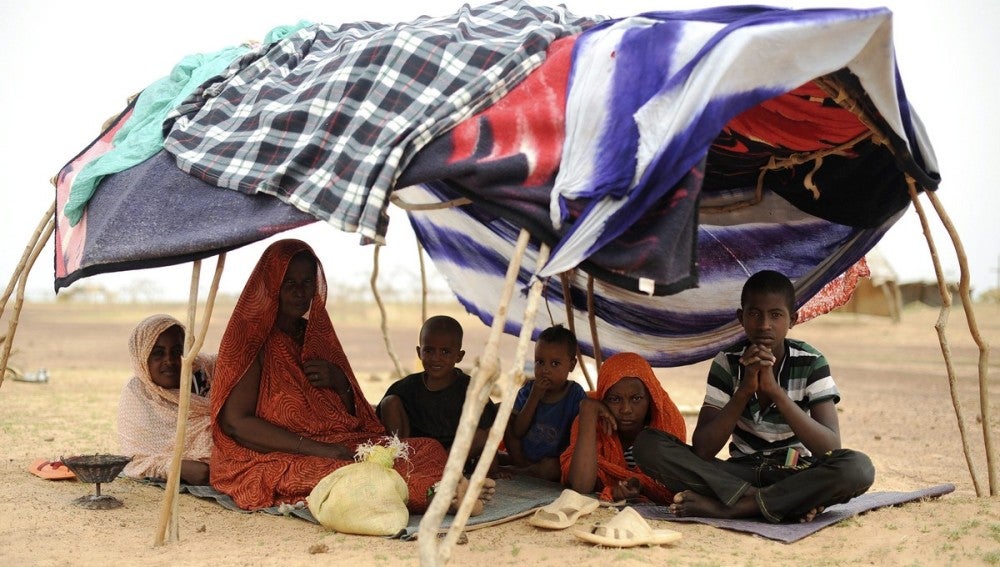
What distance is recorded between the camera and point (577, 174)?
3609 mm

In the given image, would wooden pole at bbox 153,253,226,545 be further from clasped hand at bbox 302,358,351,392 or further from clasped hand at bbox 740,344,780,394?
clasped hand at bbox 740,344,780,394

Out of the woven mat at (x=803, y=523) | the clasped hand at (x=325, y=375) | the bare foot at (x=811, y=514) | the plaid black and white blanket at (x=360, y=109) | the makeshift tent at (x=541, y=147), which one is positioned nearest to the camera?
the makeshift tent at (x=541, y=147)

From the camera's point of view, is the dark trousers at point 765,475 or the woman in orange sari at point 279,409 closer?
the dark trousers at point 765,475

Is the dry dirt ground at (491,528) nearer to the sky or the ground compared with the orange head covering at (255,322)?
nearer to the ground

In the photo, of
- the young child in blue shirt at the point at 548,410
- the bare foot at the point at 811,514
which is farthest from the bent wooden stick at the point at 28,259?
the bare foot at the point at 811,514

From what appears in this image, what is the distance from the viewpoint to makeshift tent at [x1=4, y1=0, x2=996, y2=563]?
349cm

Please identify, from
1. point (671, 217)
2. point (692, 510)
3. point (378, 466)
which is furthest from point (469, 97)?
point (692, 510)

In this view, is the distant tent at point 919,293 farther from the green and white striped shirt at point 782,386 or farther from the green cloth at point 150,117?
the green cloth at point 150,117

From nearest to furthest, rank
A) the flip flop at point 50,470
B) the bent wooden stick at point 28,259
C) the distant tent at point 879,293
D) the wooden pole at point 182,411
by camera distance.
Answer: the wooden pole at point 182,411 → the bent wooden stick at point 28,259 → the flip flop at point 50,470 → the distant tent at point 879,293

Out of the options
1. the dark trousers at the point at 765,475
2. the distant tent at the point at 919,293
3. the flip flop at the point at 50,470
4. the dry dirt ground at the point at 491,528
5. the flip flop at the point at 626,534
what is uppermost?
the distant tent at the point at 919,293

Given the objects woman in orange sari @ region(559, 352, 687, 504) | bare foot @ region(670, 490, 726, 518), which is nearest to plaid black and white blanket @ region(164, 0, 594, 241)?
woman in orange sari @ region(559, 352, 687, 504)

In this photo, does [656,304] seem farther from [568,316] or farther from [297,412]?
[297,412]

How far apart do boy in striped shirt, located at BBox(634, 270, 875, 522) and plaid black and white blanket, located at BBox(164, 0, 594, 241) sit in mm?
1636

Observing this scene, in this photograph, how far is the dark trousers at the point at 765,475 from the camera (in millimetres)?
4312
